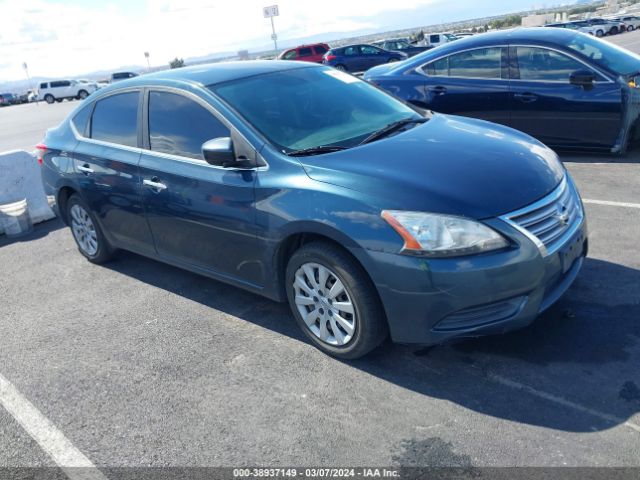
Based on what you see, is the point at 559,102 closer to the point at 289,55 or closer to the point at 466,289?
the point at 466,289

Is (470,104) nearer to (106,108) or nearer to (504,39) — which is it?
(504,39)

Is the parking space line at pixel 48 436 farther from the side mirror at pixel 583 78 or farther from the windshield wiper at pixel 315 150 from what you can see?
the side mirror at pixel 583 78

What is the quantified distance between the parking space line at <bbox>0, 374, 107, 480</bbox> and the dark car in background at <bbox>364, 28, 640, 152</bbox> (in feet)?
20.3

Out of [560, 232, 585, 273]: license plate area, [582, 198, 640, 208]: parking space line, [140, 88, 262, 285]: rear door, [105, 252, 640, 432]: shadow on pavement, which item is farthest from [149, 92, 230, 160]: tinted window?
[582, 198, 640, 208]: parking space line

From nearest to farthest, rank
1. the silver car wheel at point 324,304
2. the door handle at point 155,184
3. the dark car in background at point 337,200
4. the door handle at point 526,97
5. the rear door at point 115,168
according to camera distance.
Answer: the dark car in background at point 337,200
the silver car wheel at point 324,304
the door handle at point 155,184
the rear door at point 115,168
the door handle at point 526,97

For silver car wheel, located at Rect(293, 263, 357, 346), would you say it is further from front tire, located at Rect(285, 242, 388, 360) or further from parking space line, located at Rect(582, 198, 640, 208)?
parking space line, located at Rect(582, 198, 640, 208)

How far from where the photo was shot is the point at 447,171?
3.31 m

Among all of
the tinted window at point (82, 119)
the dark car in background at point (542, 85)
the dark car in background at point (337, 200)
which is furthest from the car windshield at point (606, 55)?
the tinted window at point (82, 119)

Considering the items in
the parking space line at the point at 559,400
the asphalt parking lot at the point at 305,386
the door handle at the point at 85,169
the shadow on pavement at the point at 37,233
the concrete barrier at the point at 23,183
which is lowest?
the parking space line at the point at 559,400

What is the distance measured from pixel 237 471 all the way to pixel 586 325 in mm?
2242

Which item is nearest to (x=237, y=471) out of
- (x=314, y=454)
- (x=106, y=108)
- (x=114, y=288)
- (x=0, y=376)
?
(x=314, y=454)

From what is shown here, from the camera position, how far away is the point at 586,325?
141 inches

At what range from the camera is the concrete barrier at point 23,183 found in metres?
7.25

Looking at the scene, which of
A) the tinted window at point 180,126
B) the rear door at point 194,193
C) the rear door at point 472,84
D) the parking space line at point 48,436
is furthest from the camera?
the rear door at point 472,84
